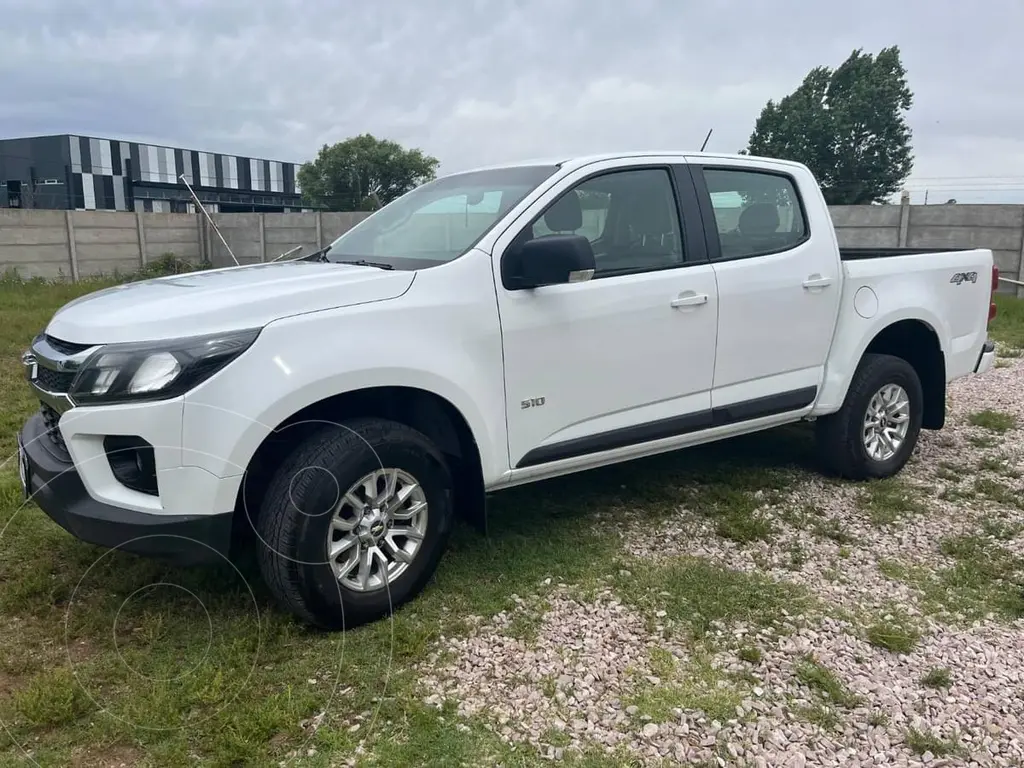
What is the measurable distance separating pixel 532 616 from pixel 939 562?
2000mm

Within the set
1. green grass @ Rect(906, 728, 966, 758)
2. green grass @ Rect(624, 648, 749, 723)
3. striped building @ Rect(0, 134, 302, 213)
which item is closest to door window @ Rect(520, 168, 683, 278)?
green grass @ Rect(624, 648, 749, 723)

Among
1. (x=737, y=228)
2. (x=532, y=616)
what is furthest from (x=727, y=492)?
(x=532, y=616)

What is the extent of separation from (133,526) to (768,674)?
7.39 ft

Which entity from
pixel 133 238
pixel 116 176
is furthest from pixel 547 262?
pixel 116 176

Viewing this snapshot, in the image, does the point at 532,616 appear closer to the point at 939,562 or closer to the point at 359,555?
the point at 359,555

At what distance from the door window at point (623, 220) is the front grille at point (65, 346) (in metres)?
1.82

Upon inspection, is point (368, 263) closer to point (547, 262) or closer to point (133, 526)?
point (547, 262)

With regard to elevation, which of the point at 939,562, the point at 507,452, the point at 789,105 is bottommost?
the point at 939,562

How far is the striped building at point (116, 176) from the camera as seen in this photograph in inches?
1769

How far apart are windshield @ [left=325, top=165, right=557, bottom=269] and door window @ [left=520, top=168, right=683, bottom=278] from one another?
0.19 m

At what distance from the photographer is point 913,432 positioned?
505 cm

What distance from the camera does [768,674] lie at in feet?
9.29

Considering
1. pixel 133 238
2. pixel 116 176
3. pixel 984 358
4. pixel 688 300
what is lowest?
pixel 984 358

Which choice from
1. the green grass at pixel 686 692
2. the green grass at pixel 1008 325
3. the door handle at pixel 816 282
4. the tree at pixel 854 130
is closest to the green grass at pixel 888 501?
the door handle at pixel 816 282
